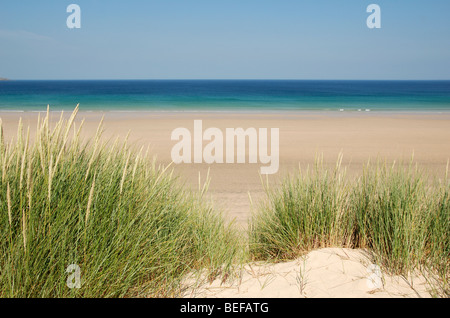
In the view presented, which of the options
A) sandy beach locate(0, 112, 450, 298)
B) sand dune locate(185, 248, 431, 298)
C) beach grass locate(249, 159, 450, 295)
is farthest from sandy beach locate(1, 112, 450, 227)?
sand dune locate(185, 248, 431, 298)

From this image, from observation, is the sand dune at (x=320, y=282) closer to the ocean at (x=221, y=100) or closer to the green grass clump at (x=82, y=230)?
the green grass clump at (x=82, y=230)

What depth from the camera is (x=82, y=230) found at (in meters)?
2.69

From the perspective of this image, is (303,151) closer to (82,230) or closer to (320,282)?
(320,282)

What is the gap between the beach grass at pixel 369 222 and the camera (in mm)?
3316

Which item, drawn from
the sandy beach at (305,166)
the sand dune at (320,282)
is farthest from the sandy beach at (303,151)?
the sand dune at (320,282)

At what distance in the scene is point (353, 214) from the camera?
3.85 m

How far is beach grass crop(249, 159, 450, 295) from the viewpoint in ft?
10.9

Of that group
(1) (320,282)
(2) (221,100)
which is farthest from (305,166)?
(2) (221,100)

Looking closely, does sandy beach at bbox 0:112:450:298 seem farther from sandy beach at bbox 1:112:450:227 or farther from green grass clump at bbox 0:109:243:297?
green grass clump at bbox 0:109:243:297

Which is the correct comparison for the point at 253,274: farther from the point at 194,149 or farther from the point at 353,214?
the point at 194,149

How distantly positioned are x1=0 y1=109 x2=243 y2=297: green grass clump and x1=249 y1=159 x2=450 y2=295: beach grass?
73cm

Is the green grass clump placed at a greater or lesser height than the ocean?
lesser

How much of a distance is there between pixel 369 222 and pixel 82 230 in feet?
8.17
